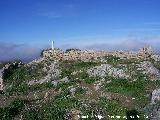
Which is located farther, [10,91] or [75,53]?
[75,53]

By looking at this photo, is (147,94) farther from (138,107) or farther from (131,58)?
(131,58)

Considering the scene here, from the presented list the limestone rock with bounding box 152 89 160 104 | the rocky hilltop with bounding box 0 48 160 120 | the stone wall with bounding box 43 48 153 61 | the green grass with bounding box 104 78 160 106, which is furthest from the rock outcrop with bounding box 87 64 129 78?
the limestone rock with bounding box 152 89 160 104

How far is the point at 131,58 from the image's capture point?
62125 millimetres

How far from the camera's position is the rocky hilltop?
40156 mm

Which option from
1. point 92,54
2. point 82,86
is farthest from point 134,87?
point 92,54

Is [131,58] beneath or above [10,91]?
above

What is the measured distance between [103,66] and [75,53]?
914 centimetres

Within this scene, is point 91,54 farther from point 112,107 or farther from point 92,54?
point 112,107

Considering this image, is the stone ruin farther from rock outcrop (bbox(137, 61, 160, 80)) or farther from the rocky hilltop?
rock outcrop (bbox(137, 61, 160, 80))

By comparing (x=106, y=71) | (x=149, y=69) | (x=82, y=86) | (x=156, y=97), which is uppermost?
(x=149, y=69)

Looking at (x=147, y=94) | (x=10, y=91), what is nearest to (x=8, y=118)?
(x=10, y=91)

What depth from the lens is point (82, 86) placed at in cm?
5006

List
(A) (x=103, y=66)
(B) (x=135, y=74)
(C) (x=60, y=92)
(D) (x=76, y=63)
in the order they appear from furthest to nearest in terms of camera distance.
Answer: (D) (x=76, y=63), (A) (x=103, y=66), (B) (x=135, y=74), (C) (x=60, y=92)

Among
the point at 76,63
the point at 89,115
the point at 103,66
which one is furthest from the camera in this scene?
the point at 76,63
